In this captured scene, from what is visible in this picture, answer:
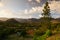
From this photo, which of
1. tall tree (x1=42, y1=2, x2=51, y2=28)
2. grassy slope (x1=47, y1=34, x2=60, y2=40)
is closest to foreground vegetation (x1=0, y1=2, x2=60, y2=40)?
tall tree (x1=42, y1=2, x2=51, y2=28)

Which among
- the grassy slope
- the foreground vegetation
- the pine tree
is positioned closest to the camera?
the grassy slope

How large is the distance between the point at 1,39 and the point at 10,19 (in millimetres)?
1059

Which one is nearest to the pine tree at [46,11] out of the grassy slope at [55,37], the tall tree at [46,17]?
the tall tree at [46,17]

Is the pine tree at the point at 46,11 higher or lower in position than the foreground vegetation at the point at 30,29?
higher

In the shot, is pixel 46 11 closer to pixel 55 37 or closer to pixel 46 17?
→ pixel 46 17

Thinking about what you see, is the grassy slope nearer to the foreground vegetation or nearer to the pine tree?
the foreground vegetation

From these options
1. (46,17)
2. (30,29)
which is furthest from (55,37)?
(30,29)

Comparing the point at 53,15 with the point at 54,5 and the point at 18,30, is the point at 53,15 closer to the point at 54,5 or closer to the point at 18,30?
the point at 54,5

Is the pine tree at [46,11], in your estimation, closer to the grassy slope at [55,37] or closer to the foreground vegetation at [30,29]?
the foreground vegetation at [30,29]

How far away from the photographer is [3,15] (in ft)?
34.1

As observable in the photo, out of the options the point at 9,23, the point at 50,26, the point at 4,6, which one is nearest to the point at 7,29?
the point at 9,23

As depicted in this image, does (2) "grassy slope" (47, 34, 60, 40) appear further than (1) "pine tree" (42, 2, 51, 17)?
No

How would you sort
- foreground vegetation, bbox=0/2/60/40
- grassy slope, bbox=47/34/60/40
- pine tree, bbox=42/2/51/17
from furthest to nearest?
pine tree, bbox=42/2/51/17 < foreground vegetation, bbox=0/2/60/40 < grassy slope, bbox=47/34/60/40

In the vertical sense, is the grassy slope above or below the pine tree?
below
